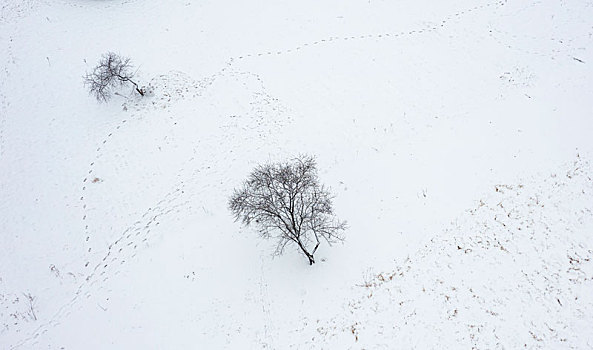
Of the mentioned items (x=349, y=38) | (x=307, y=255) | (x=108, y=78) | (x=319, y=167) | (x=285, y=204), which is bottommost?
(x=307, y=255)

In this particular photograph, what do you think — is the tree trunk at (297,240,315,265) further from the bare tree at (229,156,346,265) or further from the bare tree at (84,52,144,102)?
the bare tree at (84,52,144,102)

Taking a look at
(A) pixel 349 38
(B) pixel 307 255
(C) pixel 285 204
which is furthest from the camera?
(A) pixel 349 38

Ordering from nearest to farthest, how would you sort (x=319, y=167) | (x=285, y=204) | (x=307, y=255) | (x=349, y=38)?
(x=285, y=204), (x=307, y=255), (x=319, y=167), (x=349, y=38)

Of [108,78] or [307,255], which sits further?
[108,78]

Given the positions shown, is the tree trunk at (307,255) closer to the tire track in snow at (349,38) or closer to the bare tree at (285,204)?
the bare tree at (285,204)

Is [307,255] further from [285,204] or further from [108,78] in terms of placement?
[108,78]

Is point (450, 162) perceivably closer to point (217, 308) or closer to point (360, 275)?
point (360, 275)

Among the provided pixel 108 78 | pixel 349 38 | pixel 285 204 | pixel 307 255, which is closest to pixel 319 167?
pixel 285 204

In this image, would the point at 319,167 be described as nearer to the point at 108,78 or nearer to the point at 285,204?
the point at 285,204

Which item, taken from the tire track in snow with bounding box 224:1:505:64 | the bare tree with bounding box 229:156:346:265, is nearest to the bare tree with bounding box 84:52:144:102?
the tire track in snow with bounding box 224:1:505:64

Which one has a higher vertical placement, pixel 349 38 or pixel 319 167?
pixel 349 38
